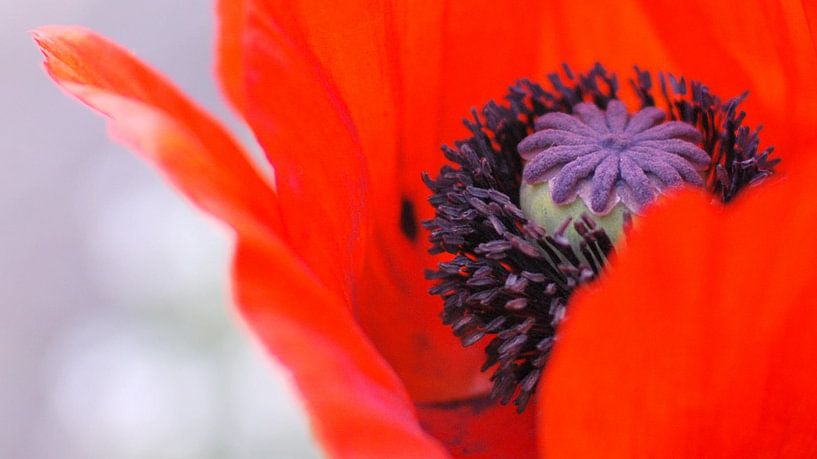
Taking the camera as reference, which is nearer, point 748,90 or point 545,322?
point 545,322

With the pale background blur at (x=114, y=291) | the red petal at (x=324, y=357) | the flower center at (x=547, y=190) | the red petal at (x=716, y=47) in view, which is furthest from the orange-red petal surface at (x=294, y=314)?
the pale background blur at (x=114, y=291)

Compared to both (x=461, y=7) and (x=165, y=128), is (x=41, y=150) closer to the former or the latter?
(x=461, y=7)

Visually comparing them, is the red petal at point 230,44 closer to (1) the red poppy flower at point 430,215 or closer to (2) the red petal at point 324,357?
(1) the red poppy flower at point 430,215

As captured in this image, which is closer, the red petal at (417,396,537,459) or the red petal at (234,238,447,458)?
the red petal at (234,238,447,458)

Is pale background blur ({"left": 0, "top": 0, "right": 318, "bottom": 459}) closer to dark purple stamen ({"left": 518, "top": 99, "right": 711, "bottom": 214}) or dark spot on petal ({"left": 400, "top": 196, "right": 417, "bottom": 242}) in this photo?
dark spot on petal ({"left": 400, "top": 196, "right": 417, "bottom": 242})

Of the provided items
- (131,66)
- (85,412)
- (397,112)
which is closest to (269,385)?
(85,412)

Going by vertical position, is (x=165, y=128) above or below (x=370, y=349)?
above

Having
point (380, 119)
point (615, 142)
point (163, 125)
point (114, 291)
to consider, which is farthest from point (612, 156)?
point (114, 291)

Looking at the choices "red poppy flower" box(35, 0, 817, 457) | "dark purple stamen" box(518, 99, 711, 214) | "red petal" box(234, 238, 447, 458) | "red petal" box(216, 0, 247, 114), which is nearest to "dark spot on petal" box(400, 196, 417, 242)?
"red poppy flower" box(35, 0, 817, 457)
